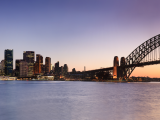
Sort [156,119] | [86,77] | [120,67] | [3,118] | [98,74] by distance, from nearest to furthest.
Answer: [156,119] → [3,118] → [120,67] → [98,74] → [86,77]

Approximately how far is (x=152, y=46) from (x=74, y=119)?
2999 inches

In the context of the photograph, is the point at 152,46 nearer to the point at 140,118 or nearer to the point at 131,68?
the point at 131,68

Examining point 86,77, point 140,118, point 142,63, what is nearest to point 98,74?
point 86,77

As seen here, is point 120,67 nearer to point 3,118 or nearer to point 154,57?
point 154,57

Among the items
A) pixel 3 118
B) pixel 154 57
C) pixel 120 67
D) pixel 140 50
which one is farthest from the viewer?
pixel 120 67

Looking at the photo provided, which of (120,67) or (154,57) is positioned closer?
(154,57)

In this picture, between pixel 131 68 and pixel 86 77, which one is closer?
pixel 131 68

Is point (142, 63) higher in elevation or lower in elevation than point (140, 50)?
lower

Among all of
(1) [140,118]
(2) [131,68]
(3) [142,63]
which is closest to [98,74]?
(2) [131,68]

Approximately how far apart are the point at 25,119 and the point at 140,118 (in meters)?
9.43

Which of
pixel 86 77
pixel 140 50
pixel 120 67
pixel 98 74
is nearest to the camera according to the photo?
pixel 140 50

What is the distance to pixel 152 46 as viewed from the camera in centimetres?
8469

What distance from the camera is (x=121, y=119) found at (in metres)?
16.0

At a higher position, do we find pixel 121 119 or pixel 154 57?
pixel 154 57
